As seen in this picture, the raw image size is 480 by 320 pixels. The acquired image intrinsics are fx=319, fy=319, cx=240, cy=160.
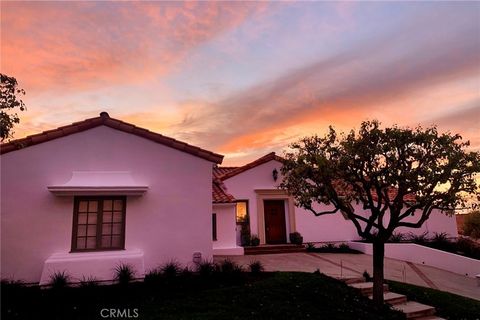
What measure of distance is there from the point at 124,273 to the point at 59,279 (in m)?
1.81

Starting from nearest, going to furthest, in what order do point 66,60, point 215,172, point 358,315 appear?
point 358,315
point 66,60
point 215,172

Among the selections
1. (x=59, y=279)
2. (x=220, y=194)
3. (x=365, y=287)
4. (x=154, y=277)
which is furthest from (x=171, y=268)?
(x=220, y=194)

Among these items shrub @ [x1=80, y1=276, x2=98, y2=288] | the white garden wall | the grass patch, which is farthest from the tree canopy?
the white garden wall

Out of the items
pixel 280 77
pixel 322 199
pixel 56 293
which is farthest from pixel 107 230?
pixel 280 77

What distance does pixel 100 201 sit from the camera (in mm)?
11273

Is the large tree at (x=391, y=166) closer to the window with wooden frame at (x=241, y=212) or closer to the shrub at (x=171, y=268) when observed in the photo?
the shrub at (x=171, y=268)

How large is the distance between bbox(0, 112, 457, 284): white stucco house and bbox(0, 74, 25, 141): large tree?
196 centimetres

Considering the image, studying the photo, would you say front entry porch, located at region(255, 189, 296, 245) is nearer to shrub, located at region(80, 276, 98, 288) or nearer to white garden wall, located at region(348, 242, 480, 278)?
white garden wall, located at region(348, 242, 480, 278)

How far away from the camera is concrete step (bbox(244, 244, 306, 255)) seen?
18906 millimetres

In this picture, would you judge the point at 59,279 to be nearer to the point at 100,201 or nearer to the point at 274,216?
the point at 100,201

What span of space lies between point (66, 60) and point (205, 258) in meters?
9.11

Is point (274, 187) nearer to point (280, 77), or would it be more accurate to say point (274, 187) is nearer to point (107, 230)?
point (280, 77)

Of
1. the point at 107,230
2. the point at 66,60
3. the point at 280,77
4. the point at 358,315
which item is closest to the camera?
the point at 358,315

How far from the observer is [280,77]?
14.9m
